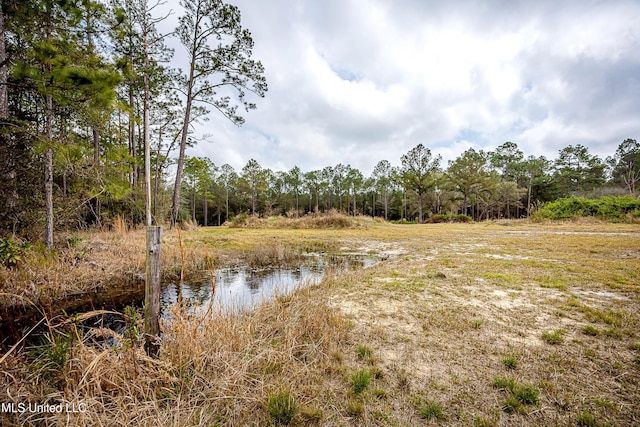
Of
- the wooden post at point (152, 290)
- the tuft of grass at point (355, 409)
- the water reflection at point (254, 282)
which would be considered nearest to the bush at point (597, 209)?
the water reflection at point (254, 282)

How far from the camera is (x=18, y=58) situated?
576 cm

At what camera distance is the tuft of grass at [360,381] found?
2.28 metres

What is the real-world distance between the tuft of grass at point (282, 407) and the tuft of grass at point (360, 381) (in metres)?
0.61

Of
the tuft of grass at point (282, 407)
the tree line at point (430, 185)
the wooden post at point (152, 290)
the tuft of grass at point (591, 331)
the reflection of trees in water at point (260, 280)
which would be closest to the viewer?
the tuft of grass at point (282, 407)

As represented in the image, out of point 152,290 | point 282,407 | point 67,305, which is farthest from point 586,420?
point 67,305

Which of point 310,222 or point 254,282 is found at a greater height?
point 310,222

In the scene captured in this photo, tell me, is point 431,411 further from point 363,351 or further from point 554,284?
point 554,284

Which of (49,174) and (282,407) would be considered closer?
(282,407)

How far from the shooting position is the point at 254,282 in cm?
658

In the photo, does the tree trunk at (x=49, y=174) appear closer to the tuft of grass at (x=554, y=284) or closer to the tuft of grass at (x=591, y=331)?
the tuft of grass at (x=591, y=331)

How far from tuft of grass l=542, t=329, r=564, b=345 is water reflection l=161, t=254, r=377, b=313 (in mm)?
3761

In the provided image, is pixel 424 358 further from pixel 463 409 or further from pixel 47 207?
pixel 47 207

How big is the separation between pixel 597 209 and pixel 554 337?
2753 centimetres

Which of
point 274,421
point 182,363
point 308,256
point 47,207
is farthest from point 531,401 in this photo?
point 47,207
